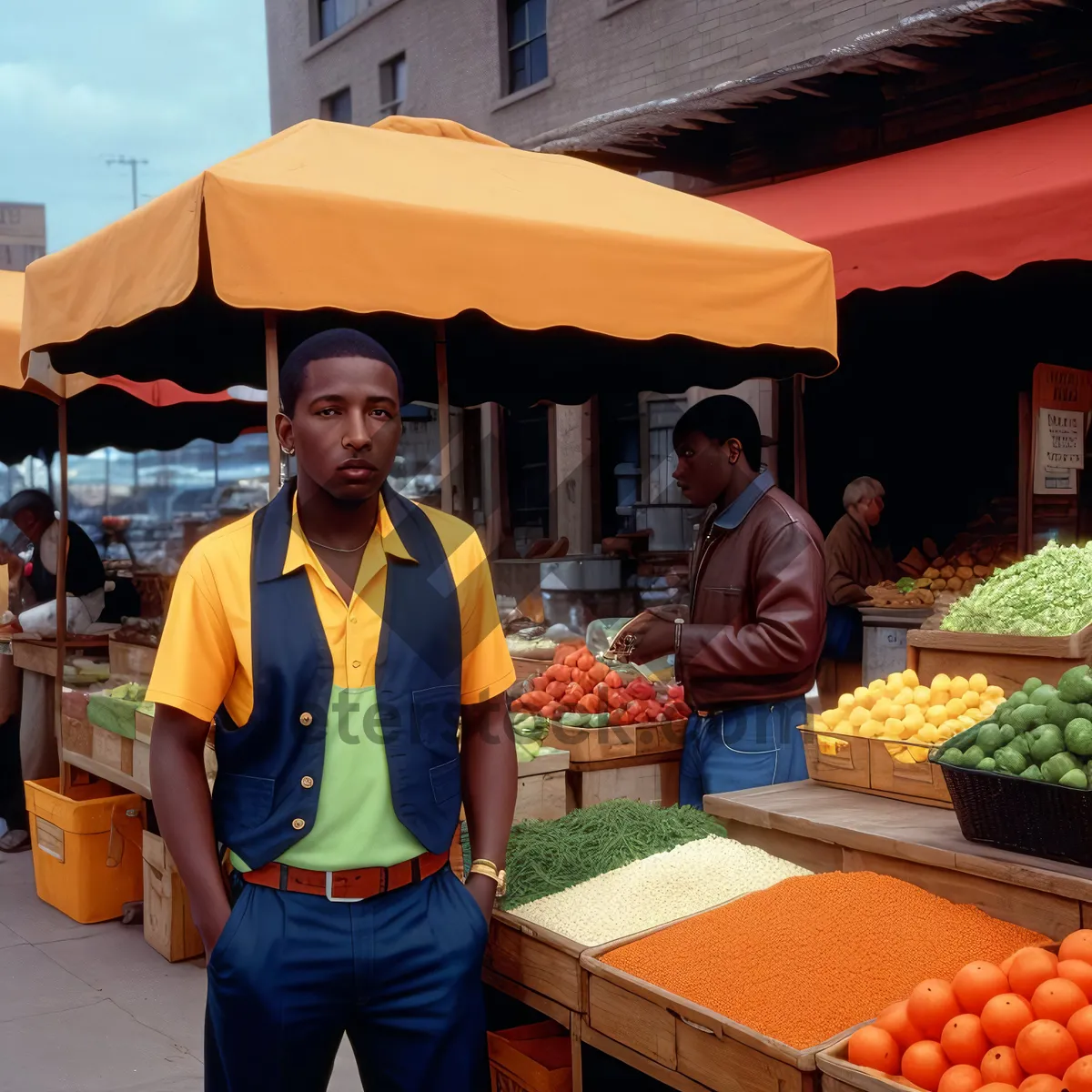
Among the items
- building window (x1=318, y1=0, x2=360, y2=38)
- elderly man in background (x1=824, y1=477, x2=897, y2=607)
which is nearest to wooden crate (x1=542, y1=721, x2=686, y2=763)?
elderly man in background (x1=824, y1=477, x2=897, y2=607)

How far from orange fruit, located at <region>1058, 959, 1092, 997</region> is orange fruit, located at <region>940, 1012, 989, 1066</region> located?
7.9 inches

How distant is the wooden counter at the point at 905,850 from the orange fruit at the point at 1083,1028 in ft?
1.95

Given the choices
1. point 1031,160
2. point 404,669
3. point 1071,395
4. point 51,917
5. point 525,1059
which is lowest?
point 51,917

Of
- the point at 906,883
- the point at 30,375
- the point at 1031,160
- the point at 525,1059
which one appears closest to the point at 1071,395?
the point at 1031,160

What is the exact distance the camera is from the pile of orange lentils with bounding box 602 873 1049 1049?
8.40 ft

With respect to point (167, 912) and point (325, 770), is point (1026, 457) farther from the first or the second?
point (325, 770)

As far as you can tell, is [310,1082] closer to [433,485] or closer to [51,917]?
[51,917]

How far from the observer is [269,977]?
2.29 meters

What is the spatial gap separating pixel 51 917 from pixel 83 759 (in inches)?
32.1

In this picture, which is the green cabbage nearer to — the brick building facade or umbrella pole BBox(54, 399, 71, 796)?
umbrella pole BBox(54, 399, 71, 796)

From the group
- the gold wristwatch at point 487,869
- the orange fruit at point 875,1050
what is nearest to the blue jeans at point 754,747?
the gold wristwatch at point 487,869

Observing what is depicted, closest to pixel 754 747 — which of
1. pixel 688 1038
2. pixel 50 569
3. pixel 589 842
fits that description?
pixel 589 842

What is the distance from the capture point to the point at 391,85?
18906 millimetres

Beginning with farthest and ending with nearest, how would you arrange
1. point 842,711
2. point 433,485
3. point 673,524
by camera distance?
1. point 433,485
2. point 673,524
3. point 842,711
